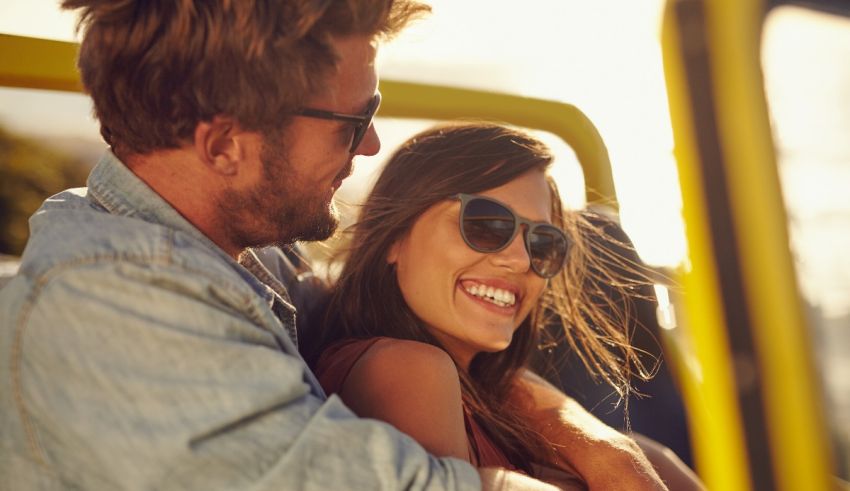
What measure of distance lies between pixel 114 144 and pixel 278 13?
1.32ft

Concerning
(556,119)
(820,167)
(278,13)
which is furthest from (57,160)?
(820,167)

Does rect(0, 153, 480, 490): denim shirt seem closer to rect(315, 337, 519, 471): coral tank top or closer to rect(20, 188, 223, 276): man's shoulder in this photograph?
rect(20, 188, 223, 276): man's shoulder

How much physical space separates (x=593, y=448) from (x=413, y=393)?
53cm

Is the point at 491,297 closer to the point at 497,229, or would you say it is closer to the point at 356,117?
the point at 497,229

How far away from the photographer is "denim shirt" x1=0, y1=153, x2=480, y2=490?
1045 mm

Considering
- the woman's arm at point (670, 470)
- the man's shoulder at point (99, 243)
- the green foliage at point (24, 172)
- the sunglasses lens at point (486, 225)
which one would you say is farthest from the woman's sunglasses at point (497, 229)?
the green foliage at point (24, 172)

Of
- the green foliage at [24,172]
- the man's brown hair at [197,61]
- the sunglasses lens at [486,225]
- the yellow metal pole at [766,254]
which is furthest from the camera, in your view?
the green foliage at [24,172]

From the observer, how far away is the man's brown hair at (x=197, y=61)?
4.61 feet

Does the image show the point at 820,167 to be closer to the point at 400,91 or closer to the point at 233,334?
the point at 233,334

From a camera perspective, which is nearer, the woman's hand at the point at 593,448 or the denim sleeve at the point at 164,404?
the denim sleeve at the point at 164,404

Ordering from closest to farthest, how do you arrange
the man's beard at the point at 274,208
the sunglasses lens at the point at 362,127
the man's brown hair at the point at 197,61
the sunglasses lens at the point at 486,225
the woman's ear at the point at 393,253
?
the man's brown hair at the point at 197,61, the man's beard at the point at 274,208, the sunglasses lens at the point at 362,127, the sunglasses lens at the point at 486,225, the woman's ear at the point at 393,253

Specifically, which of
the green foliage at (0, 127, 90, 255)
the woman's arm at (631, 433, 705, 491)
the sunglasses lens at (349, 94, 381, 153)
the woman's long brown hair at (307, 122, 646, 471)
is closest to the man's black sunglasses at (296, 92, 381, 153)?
the sunglasses lens at (349, 94, 381, 153)

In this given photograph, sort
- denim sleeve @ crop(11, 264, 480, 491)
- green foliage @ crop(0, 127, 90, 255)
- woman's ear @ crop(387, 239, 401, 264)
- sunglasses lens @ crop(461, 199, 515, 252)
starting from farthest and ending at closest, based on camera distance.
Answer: green foliage @ crop(0, 127, 90, 255) → woman's ear @ crop(387, 239, 401, 264) → sunglasses lens @ crop(461, 199, 515, 252) → denim sleeve @ crop(11, 264, 480, 491)

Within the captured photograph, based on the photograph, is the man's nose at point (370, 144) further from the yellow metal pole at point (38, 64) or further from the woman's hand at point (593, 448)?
the woman's hand at point (593, 448)
